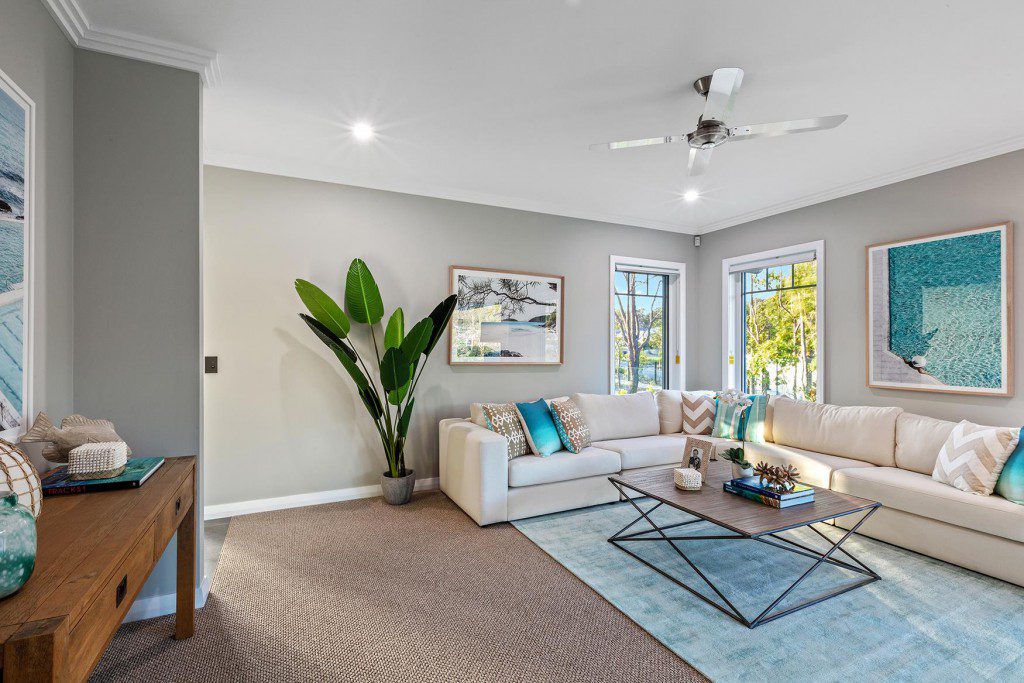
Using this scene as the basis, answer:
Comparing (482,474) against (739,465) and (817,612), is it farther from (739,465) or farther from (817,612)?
(817,612)

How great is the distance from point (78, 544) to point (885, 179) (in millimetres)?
5013

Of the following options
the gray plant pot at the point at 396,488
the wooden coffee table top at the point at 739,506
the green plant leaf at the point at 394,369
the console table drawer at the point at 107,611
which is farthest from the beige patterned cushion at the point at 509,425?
the console table drawer at the point at 107,611

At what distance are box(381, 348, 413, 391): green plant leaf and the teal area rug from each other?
1.45 m

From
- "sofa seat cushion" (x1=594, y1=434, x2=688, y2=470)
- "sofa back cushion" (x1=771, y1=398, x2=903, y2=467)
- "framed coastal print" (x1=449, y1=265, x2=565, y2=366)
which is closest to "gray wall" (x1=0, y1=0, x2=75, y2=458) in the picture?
"framed coastal print" (x1=449, y1=265, x2=565, y2=366)

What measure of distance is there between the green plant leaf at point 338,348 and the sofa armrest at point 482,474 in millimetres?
858

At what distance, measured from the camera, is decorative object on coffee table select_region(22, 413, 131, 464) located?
167 cm

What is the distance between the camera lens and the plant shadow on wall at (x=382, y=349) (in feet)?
11.5

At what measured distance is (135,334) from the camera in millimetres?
2236

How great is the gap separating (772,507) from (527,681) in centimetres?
153

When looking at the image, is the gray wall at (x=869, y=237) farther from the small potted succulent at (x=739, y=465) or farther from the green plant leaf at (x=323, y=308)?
the green plant leaf at (x=323, y=308)

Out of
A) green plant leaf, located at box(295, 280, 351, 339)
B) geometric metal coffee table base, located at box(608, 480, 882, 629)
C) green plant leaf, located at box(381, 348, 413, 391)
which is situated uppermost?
green plant leaf, located at box(295, 280, 351, 339)

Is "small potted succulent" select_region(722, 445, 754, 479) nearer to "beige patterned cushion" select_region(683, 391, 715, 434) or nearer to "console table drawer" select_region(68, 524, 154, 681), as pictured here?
"beige patterned cushion" select_region(683, 391, 715, 434)

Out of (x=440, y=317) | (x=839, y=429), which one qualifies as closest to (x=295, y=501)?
(x=440, y=317)

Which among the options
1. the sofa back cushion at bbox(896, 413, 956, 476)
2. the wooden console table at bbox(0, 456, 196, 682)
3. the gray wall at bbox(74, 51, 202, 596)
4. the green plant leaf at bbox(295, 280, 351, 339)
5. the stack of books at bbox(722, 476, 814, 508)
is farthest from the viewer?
the green plant leaf at bbox(295, 280, 351, 339)
